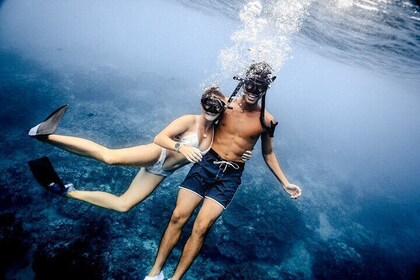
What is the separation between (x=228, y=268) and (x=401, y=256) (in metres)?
12.9

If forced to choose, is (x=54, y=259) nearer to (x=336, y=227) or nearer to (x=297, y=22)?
(x=336, y=227)

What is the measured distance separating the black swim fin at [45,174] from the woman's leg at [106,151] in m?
0.50

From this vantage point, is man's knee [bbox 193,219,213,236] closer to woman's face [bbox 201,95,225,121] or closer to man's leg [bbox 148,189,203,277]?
man's leg [bbox 148,189,203,277]

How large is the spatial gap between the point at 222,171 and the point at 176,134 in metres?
1.27

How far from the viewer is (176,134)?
4430 mm

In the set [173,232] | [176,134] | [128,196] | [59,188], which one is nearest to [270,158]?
[176,134]

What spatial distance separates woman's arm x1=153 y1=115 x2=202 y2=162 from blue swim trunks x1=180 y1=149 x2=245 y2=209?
0.94 m

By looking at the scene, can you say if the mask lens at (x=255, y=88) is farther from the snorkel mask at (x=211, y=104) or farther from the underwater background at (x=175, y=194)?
the underwater background at (x=175, y=194)

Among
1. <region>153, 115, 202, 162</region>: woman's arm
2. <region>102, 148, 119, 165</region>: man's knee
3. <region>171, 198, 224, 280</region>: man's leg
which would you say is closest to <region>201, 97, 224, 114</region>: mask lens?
<region>153, 115, 202, 162</region>: woman's arm

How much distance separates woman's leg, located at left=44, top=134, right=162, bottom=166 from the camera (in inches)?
138

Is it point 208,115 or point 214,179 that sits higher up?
point 208,115

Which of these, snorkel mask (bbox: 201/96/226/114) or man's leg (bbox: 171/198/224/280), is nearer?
snorkel mask (bbox: 201/96/226/114)

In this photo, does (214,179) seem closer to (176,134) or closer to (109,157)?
(176,134)

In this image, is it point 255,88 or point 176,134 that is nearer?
point 176,134
